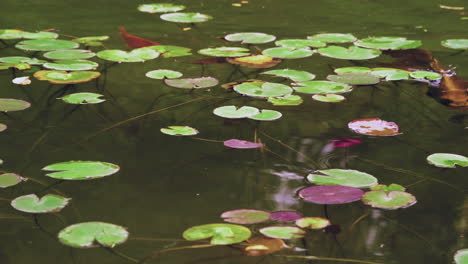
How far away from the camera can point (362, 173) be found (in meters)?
1.35

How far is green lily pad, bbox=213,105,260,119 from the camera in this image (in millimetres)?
1659

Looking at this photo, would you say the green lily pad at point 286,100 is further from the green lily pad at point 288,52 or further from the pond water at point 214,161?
the green lily pad at point 288,52

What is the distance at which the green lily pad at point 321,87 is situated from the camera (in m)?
1.87

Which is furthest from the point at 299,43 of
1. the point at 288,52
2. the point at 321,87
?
the point at 321,87

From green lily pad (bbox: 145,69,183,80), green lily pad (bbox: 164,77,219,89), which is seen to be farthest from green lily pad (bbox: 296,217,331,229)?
green lily pad (bbox: 145,69,183,80)

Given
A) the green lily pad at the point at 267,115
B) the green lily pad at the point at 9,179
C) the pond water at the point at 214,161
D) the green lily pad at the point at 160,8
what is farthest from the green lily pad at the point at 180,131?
the green lily pad at the point at 160,8

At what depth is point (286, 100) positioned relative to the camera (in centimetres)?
180

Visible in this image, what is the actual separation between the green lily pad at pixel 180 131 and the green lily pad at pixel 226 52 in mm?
635

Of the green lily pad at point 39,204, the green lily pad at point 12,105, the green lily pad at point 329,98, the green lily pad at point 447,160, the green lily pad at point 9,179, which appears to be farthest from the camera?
the green lily pad at point 329,98

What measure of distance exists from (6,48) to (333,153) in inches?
53.9

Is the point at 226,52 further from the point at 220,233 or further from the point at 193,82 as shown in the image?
the point at 220,233

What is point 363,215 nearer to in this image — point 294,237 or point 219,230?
point 294,237

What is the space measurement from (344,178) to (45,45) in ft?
4.31

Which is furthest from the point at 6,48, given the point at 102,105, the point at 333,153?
the point at 333,153
